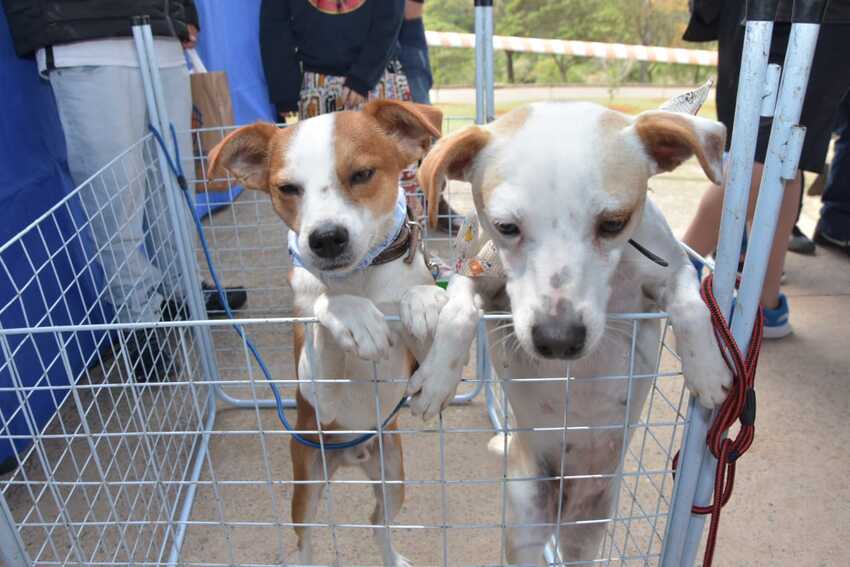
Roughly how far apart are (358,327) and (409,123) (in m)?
0.78

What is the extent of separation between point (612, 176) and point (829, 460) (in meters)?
1.69

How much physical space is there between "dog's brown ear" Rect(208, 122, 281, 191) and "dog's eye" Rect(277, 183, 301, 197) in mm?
164

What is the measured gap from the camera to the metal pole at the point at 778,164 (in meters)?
0.99

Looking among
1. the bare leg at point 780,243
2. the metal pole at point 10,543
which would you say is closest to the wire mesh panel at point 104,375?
the metal pole at point 10,543

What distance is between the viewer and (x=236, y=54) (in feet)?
17.4

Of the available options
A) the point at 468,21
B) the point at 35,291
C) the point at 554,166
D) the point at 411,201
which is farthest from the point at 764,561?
the point at 468,21

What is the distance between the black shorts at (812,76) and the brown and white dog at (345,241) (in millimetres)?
1353

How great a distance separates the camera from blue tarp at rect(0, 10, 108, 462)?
7.88 feet

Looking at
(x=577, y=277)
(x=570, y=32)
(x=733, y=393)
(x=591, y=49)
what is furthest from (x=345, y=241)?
(x=570, y=32)

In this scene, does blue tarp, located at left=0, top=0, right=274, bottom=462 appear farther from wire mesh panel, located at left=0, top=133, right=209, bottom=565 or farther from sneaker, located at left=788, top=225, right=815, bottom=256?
sneaker, located at left=788, top=225, right=815, bottom=256

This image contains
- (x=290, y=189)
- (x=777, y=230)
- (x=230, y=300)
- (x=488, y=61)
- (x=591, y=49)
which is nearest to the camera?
(x=290, y=189)

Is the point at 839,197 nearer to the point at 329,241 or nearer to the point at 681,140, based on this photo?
the point at 681,140

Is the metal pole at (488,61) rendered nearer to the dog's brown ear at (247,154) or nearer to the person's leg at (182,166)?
the dog's brown ear at (247,154)

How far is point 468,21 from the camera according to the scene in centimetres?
1361
